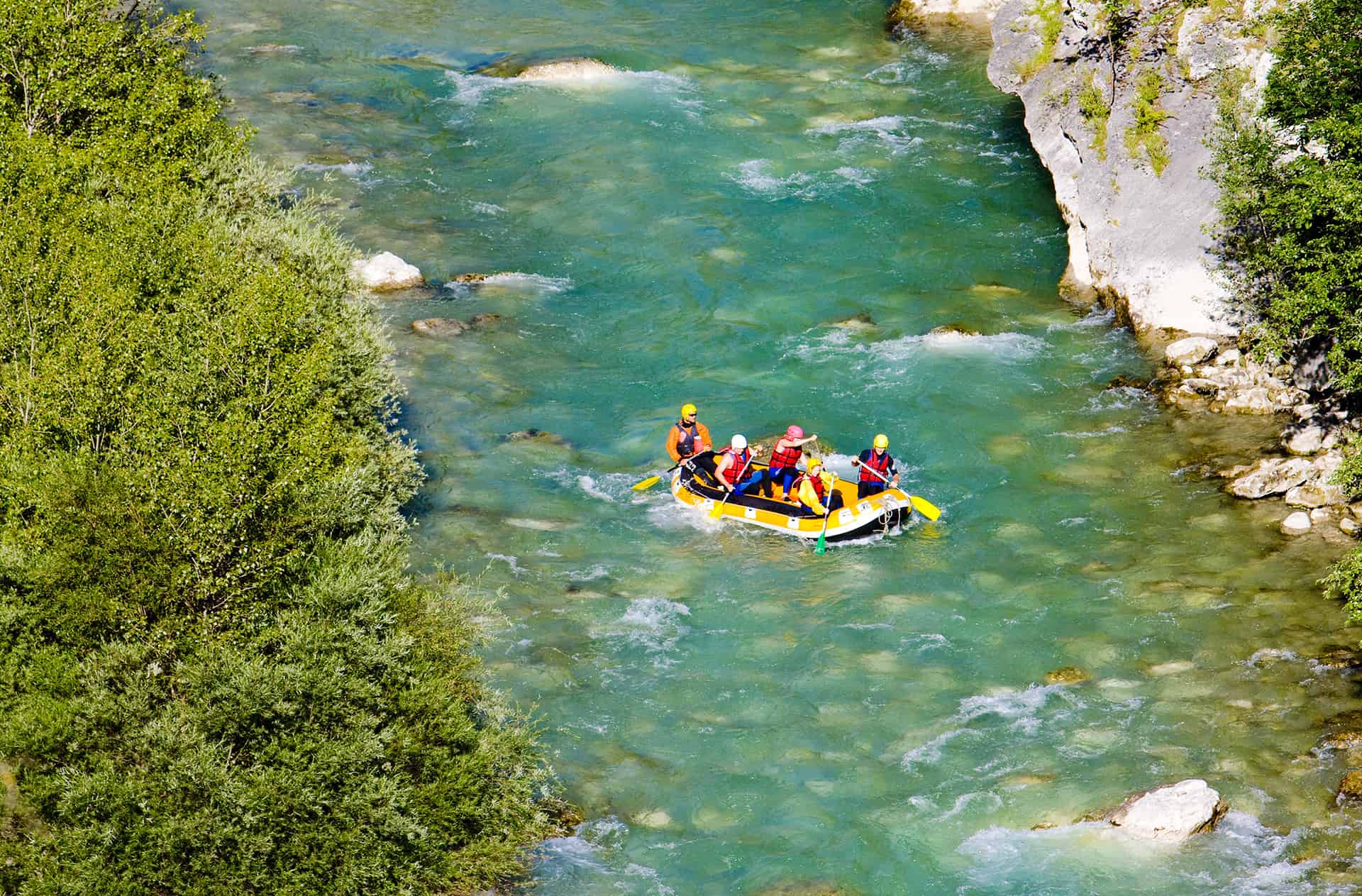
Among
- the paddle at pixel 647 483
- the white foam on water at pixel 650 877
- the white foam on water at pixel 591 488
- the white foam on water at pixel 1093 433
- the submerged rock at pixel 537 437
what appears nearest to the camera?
the white foam on water at pixel 650 877

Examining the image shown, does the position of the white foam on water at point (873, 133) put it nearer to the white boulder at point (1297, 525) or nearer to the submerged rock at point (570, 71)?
the submerged rock at point (570, 71)

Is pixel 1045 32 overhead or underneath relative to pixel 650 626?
overhead

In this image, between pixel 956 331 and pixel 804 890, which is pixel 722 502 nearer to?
pixel 956 331

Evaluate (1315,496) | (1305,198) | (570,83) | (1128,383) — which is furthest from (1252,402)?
(570,83)

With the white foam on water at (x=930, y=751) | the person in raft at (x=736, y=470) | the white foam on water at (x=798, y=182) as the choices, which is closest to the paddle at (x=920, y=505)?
the person in raft at (x=736, y=470)

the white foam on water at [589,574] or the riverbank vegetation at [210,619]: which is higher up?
the riverbank vegetation at [210,619]

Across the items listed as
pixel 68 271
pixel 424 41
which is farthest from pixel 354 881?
pixel 424 41

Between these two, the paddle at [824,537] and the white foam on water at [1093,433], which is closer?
the paddle at [824,537]
